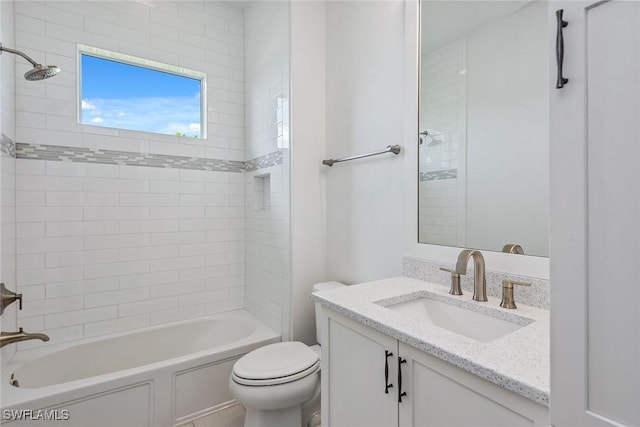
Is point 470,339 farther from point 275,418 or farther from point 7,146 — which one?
point 7,146

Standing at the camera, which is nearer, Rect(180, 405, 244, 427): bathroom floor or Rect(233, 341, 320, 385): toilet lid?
Rect(233, 341, 320, 385): toilet lid

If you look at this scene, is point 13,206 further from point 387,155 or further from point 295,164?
point 387,155

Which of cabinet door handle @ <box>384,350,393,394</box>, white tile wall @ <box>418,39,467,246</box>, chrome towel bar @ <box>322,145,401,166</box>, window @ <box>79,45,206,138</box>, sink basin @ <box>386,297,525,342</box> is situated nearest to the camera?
cabinet door handle @ <box>384,350,393,394</box>

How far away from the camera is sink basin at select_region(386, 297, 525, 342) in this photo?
3.74 feet

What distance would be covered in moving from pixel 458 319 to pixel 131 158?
8.04 ft

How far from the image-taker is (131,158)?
241 cm

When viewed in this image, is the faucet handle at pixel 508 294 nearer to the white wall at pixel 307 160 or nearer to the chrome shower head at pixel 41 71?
the white wall at pixel 307 160

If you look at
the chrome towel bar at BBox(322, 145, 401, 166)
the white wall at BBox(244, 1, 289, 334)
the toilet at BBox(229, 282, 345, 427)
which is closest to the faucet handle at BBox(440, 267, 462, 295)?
the chrome towel bar at BBox(322, 145, 401, 166)

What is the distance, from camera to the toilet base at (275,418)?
5.42ft

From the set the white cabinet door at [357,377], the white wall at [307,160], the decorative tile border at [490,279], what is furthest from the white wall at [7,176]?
the decorative tile border at [490,279]

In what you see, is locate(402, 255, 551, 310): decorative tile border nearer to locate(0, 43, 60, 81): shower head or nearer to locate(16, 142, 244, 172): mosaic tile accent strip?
locate(16, 142, 244, 172): mosaic tile accent strip

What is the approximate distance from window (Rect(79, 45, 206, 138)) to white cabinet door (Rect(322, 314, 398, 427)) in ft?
7.16

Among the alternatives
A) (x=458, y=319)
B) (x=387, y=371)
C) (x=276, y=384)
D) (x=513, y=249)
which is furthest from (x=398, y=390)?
(x=276, y=384)

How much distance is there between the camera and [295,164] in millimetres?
2199
